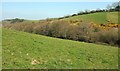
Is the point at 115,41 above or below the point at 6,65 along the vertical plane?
below

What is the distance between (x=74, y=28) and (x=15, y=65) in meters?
51.1

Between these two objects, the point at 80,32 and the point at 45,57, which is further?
the point at 80,32

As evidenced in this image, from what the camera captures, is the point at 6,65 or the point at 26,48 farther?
the point at 26,48

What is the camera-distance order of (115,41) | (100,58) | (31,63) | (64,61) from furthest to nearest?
1. (115,41)
2. (100,58)
3. (64,61)
4. (31,63)

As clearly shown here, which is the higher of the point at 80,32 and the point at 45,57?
the point at 45,57

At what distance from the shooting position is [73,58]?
15.7 metres

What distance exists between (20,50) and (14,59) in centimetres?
220

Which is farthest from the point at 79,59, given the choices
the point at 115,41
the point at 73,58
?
the point at 115,41

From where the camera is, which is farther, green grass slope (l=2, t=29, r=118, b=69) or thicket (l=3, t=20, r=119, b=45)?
thicket (l=3, t=20, r=119, b=45)

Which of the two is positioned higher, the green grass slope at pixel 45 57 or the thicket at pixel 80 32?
the green grass slope at pixel 45 57

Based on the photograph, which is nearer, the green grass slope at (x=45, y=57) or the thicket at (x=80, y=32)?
the green grass slope at (x=45, y=57)

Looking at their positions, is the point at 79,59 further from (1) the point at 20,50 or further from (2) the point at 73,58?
(1) the point at 20,50

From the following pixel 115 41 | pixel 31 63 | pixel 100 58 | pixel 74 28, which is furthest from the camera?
pixel 74 28

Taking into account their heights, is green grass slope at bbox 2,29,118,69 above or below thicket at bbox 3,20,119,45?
above
